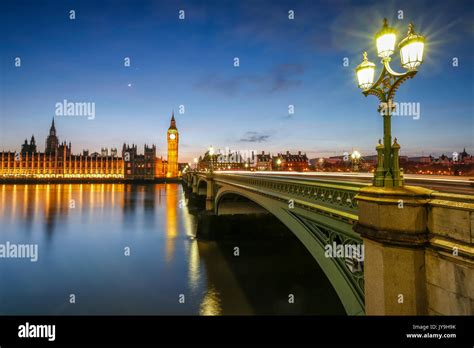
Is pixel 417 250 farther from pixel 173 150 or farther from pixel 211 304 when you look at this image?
pixel 173 150

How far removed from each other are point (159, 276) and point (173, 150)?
14955 cm

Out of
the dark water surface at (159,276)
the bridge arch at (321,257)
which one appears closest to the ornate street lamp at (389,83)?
the bridge arch at (321,257)

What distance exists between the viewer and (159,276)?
1942 centimetres

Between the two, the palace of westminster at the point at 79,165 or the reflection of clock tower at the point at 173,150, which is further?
the reflection of clock tower at the point at 173,150

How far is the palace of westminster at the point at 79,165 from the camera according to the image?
139500mm

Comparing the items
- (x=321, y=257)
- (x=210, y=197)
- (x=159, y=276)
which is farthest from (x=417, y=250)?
(x=210, y=197)

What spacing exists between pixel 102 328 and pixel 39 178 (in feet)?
535

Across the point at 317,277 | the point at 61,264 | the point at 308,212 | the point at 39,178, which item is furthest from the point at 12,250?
the point at 39,178

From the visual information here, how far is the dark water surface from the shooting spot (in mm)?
15102

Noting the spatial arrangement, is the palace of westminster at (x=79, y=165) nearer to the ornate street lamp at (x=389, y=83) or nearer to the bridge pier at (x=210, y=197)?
the bridge pier at (x=210, y=197)

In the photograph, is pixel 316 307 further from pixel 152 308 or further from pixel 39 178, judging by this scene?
pixel 39 178

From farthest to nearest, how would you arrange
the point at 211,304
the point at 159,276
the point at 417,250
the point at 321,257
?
the point at 159,276, the point at 211,304, the point at 321,257, the point at 417,250

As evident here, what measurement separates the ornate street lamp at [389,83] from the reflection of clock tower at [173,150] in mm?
153944

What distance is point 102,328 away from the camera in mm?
5668
